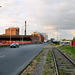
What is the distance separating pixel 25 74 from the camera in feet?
26.1

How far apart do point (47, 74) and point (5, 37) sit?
103 meters

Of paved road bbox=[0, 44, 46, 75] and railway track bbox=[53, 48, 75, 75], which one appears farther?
paved road bbox=[0, 44, 46, 75]

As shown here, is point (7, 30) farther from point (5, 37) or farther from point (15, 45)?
point (15, 45)

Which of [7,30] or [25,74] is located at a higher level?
[7,30]

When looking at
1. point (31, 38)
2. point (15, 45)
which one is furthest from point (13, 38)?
point (15, 45)

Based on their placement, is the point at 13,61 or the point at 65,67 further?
the point at 13,61

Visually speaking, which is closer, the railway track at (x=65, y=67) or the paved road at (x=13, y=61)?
the railway track at (x=65, y=67)


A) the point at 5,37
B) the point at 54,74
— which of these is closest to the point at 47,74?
the point at 54,74

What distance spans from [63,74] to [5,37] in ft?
339

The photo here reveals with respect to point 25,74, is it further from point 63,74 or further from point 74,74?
point 74,74

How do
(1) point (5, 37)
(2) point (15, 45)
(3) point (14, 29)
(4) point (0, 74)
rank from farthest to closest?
1. (3) point (14, 29)
2. (1) point (5, 37)
3. (2) point (15, 45)
4. (4) point (0, 74)

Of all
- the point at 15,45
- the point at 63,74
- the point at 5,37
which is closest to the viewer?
the point at 63,74

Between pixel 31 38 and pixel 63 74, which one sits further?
pixel 31 38

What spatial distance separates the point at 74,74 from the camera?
791cm
